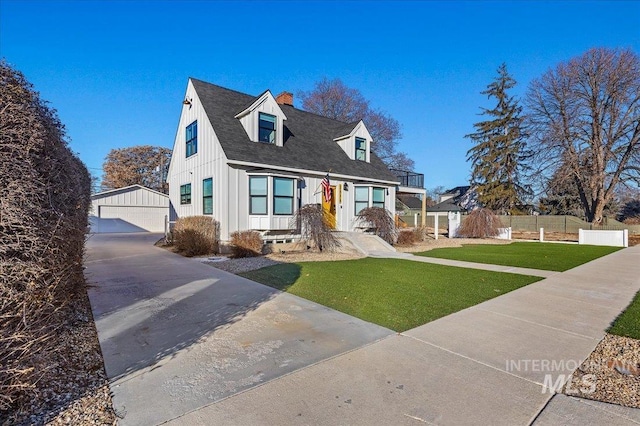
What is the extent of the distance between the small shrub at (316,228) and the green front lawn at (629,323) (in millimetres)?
8905

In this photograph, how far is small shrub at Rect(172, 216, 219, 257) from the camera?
11.9 metres

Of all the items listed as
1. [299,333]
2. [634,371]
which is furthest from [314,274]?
[634,371]

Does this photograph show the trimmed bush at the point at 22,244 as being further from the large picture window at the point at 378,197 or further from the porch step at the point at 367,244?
the large picture window at the point at 378,197

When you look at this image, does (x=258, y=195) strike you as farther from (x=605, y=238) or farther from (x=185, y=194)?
(x=605, y=238)

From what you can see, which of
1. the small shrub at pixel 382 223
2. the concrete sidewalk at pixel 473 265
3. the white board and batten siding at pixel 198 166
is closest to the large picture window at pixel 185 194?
the white board and batten siding at pixel 198 166

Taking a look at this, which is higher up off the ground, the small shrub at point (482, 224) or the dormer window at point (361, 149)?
the dormer window at point (361, 149)

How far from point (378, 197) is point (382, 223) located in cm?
318

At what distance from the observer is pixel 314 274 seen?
846 cm

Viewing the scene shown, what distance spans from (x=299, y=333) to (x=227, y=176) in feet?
31.1

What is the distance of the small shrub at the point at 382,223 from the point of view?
15.3m

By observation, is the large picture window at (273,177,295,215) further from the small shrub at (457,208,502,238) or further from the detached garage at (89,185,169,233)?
the detached garage at (89,185,169,233)

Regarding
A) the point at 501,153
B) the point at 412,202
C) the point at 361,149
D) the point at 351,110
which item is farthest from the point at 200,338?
the point at 412,202

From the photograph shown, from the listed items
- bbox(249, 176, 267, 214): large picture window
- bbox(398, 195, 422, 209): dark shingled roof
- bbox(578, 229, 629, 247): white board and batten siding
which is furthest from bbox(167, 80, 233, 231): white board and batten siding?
bbox(398, 195, 422, 209): dark shingled roof

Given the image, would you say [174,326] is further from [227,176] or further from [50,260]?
[227,176]
